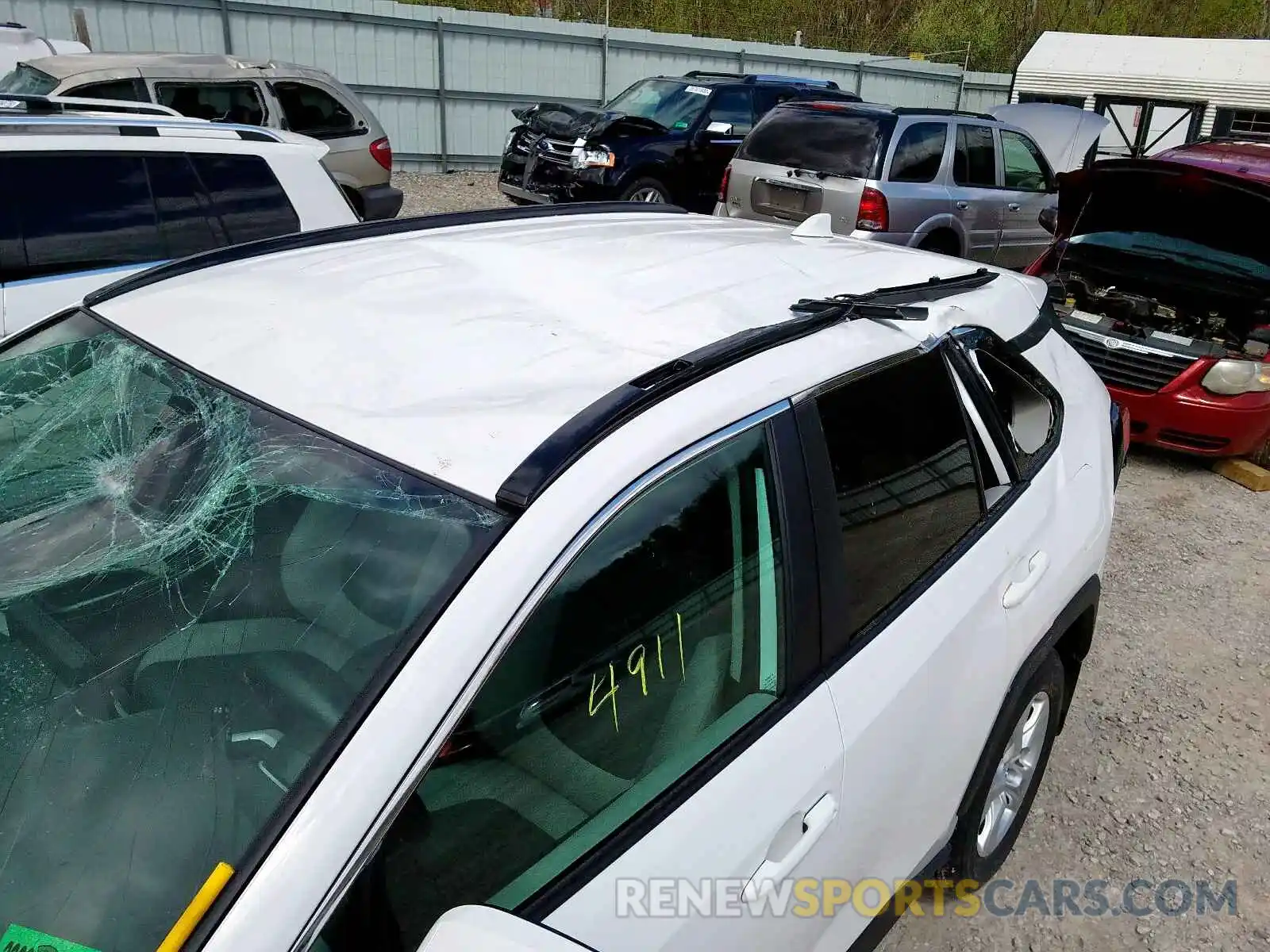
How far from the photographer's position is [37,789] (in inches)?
50.6

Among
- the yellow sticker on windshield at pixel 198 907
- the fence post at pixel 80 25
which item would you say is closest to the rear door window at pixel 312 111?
the fence post at pixel 80 25

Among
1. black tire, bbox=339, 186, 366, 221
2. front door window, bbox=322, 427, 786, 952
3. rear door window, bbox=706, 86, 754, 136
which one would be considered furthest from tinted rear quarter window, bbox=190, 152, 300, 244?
rear door window, bbox=706, 86, 754, 136

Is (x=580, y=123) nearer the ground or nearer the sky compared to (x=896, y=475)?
nearer the sky

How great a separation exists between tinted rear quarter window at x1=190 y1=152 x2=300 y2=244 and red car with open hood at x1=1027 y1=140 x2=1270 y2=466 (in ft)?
13.8

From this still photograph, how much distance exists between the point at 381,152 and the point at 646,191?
293cm

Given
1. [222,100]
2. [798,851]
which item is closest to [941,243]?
[222,100]

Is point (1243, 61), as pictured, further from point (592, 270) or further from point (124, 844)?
point (124, 844)

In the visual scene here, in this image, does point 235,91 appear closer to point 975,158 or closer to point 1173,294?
point 975,158

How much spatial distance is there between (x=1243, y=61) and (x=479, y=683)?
18.4m

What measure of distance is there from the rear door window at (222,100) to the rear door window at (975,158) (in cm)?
622

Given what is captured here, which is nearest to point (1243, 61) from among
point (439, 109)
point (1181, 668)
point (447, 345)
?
point (439, 109)

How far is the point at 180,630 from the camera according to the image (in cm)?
143

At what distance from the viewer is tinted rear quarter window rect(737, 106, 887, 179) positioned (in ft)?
26.2

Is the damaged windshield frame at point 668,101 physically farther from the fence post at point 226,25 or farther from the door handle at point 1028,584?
the door handle at point 1028,584
